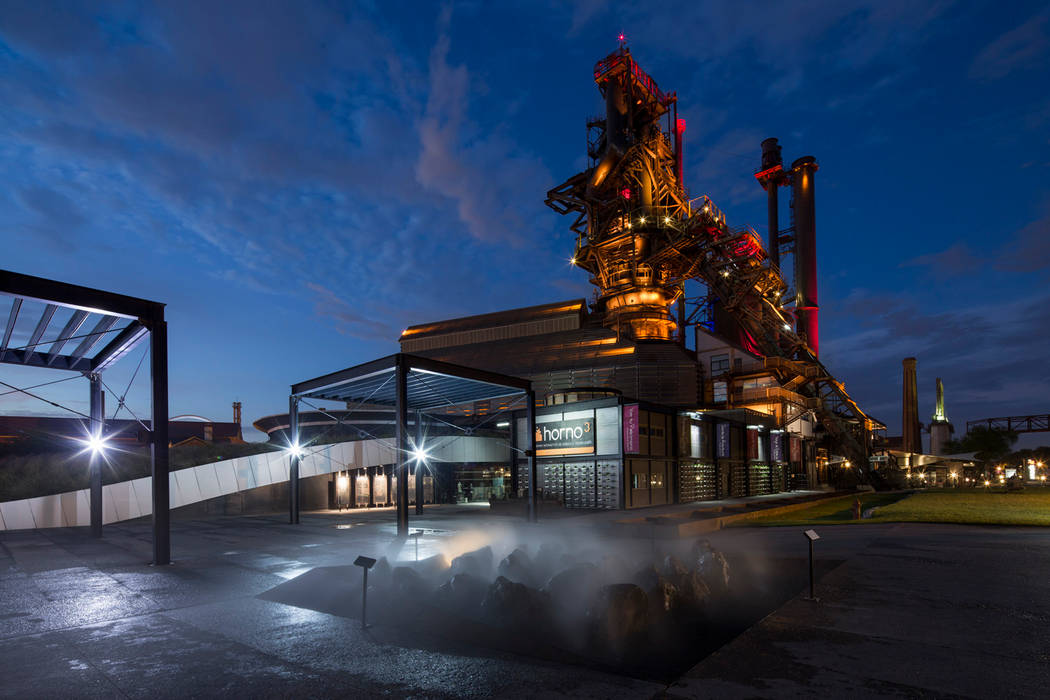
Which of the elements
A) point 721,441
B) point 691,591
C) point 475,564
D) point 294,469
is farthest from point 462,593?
point 721,441

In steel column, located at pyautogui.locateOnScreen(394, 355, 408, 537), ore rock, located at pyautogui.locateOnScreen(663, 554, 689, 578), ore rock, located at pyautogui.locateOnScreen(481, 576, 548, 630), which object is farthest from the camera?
steel column, located at pyautogui.locateOnScreen(394, 355, 408, 537)

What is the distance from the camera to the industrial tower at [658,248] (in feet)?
194

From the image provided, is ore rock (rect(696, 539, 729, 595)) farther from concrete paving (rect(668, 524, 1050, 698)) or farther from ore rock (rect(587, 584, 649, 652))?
ore rock (rect(587, 584, 649, 652))

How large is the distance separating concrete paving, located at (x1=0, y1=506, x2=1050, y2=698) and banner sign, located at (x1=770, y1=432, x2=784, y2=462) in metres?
37.5

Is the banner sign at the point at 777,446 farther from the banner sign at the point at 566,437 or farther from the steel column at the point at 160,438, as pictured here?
the steel column at the point at 160,438

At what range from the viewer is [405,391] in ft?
65.9

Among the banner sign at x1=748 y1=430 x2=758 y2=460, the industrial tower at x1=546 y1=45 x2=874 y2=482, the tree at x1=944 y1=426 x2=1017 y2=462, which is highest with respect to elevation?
the industrial tower at x1=546 y1=45 x2=874 y2=482

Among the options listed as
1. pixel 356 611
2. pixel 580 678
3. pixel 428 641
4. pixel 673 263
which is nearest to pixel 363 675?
pixel 428 641

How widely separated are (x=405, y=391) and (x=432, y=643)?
12337 mm

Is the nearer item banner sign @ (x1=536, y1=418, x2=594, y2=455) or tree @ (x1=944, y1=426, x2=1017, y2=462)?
banner sign @ (x1=536, y1=418, x2=594, y2=455)

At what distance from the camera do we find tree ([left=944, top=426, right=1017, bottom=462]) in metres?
104

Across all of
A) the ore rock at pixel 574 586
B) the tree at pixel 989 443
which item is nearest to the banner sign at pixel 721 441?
the ore rock at pixel 574 586

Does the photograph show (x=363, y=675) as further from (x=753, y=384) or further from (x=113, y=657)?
(x=753, y=384)

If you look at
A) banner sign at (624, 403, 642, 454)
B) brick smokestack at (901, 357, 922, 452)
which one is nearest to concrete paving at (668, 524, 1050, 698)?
banner sign at (624, 403, 642, 454)
